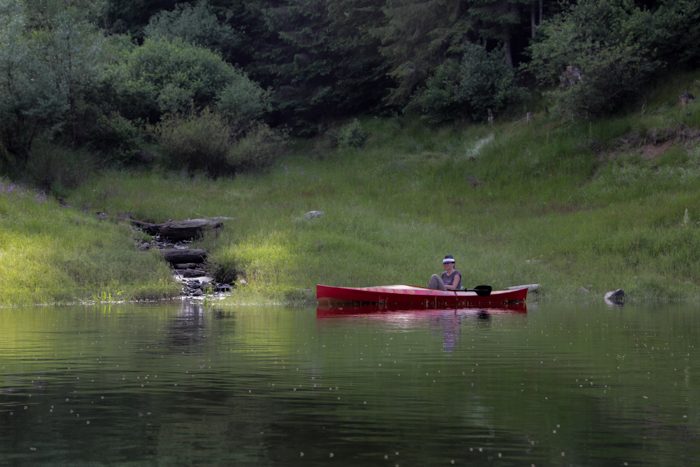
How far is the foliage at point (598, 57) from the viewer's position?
48.7 metres

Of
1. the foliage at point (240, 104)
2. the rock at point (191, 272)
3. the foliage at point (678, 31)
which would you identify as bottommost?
the rock at point (191, 272)

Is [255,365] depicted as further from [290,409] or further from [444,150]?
[444,150]

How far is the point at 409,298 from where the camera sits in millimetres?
29406

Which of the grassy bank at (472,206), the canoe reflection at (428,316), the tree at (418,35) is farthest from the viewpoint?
the tree at (418,35)

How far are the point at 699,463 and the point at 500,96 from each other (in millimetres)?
46838

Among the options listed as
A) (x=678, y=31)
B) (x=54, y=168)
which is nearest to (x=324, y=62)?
(x=54, y=168)

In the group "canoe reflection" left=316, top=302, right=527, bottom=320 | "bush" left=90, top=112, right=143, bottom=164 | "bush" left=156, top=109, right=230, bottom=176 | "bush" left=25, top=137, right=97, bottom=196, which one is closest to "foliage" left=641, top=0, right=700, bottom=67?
"bush" left=156, top=109, right=230, bottom=176

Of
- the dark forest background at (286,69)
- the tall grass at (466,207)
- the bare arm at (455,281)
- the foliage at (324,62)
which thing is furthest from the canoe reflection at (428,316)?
the foliage at (324,62)

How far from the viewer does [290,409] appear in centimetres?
1277

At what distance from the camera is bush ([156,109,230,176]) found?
53.4m

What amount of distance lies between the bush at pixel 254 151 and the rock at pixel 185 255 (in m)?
17.0

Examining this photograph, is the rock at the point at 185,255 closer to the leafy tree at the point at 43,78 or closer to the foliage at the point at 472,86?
the leafy tree at the point at 43,78

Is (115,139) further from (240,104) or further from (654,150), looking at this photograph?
(654,150)

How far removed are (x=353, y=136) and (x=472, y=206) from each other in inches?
566
